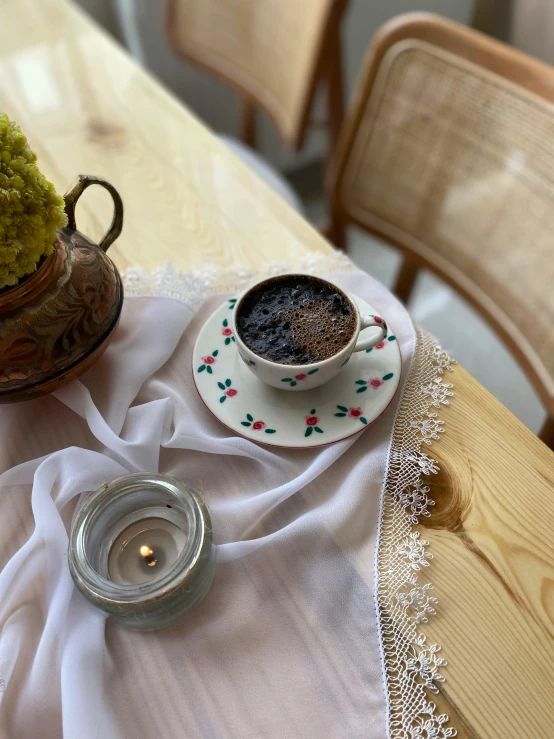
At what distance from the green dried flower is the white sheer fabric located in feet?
0.53

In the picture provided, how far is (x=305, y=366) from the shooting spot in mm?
569

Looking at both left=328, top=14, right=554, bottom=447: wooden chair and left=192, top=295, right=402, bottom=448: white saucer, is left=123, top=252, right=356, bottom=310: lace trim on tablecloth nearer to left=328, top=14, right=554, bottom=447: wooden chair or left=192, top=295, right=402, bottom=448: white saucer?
left=192, top=295, right=402, bottom=448: white saucer

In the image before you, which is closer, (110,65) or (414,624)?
(414,624)

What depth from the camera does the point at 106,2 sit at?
2.17 metres

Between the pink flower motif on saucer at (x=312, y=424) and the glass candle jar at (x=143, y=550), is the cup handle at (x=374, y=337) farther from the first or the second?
the glass candle jar at (x=143, y=550)

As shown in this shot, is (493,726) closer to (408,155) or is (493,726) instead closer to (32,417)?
(32,417)

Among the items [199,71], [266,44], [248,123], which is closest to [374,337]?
[266,44]

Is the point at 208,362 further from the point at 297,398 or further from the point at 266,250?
the point at 266,250

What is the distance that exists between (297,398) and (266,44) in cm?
97

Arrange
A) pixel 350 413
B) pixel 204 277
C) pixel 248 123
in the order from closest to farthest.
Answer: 1. pixel 350 413
2. pixel 204 277
3. pixel 248 123

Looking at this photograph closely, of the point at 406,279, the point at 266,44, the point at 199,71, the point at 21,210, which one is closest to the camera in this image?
the point at 21,210

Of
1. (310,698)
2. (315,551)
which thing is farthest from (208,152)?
(310,698)

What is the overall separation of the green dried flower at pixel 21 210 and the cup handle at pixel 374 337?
0.97 ft

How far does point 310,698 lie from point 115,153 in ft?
2.65
